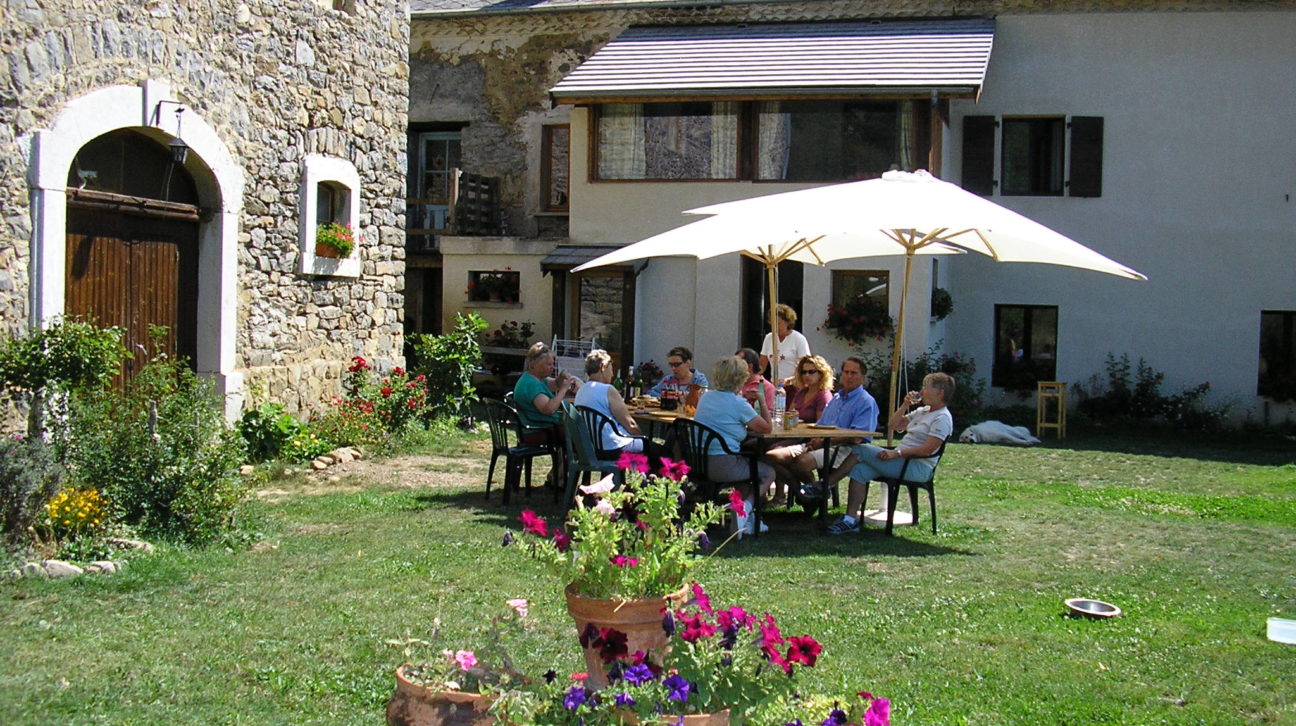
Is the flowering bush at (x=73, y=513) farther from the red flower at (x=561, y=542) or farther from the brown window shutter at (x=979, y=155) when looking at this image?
the brown window shutter at (x=979, y=155)

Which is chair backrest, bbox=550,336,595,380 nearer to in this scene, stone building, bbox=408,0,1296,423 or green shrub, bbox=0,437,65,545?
stone building, bbox=408,0,1296,423

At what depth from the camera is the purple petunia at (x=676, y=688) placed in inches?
119

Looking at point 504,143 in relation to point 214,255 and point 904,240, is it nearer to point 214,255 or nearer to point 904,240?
point 214,255

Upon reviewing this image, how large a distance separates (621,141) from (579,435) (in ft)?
33.4

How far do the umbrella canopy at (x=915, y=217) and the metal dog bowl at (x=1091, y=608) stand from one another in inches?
95.0

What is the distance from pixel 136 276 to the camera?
372 inches

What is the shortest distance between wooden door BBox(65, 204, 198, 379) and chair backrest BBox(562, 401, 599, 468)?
278 centimetres

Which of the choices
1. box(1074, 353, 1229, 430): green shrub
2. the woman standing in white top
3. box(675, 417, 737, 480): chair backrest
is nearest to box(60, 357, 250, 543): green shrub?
box(675, 417, 737, 480): chair backrest

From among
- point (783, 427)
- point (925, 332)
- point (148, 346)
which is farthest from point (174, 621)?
point (925, 332)

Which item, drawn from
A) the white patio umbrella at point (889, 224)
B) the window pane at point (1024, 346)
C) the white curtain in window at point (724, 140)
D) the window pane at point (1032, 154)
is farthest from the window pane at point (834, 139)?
the white patio umbrella at point (889, 224)

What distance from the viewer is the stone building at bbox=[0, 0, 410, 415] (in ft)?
26.4

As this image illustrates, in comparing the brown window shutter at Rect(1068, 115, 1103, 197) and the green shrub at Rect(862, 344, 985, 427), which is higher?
the brown window shutter at Rect(1068, 115, 1103, 197)

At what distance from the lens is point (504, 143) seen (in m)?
19.8

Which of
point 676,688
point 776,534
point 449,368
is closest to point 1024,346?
point 449,368
